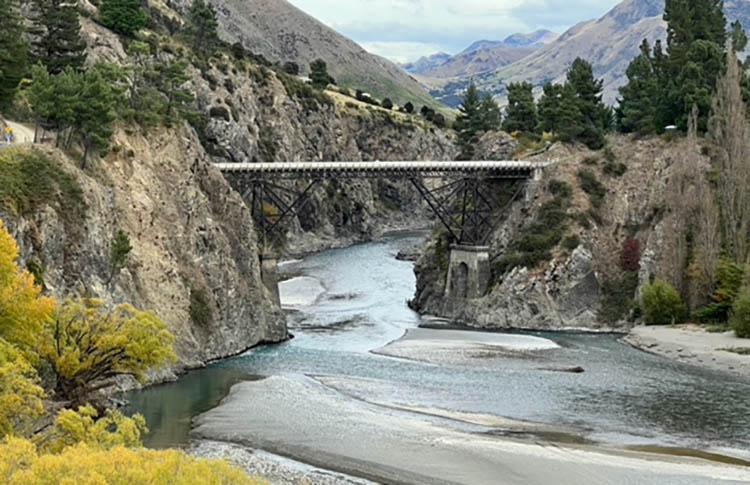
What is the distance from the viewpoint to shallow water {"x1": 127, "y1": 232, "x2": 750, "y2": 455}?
54750 mm

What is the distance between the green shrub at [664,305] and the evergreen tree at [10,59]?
5770 cm

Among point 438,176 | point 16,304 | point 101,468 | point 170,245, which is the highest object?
Result: point 438,176

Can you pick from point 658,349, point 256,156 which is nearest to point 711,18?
point 658,349

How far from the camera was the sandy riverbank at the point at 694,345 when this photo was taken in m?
73.6

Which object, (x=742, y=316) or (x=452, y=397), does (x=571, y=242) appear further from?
(x=452, y=397)

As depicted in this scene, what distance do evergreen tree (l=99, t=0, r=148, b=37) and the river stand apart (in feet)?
163

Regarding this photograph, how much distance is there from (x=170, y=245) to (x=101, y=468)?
54450mm

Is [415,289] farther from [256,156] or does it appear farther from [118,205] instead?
[118,205]

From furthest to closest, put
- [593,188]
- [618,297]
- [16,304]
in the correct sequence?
[593,188] < [618,297] < [16,304]

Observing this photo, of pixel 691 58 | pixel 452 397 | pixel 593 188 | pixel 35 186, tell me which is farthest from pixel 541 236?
pixel 35 186

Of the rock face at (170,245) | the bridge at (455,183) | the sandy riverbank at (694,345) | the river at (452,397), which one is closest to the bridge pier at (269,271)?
the bridge at (455,183)

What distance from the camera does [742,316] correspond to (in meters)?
81.4

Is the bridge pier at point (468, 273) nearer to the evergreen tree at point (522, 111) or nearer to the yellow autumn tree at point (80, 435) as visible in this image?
the evergreen tree at point (522, 111)

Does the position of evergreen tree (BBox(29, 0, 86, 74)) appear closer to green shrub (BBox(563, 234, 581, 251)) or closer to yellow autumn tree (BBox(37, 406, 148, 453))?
green shrub (BBox(563, 234, 581, 251))
